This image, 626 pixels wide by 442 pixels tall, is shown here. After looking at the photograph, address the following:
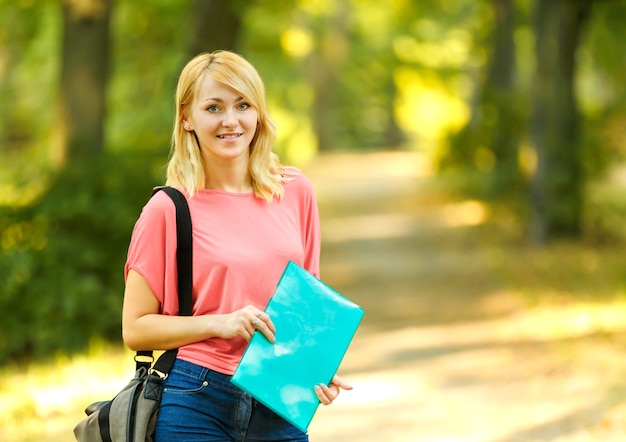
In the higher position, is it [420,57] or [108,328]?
[420,57]

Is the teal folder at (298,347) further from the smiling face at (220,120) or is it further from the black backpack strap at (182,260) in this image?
the smiling face at (220,120)

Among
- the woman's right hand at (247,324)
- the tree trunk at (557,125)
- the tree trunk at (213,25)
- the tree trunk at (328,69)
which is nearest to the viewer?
the woman's right hand at (247,324)

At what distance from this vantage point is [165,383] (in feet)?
9.92

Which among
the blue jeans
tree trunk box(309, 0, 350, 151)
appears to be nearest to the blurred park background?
the blue jeans

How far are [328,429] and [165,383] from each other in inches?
186

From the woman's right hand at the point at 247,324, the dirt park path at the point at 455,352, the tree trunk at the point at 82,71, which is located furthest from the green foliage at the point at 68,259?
the woman's right hand at the point at 247,324

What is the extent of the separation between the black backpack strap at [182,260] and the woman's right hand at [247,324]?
16cm

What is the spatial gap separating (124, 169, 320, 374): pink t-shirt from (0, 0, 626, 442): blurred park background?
4.51 m

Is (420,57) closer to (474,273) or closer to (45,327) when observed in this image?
(474,273)

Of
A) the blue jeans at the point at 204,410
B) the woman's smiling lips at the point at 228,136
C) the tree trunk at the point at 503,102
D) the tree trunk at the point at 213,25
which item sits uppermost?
the tree trunk at the point at 503,102

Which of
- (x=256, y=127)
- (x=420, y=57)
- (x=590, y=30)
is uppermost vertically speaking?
(x=420, y=57)

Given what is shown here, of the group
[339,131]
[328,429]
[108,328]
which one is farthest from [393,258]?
[339,131]

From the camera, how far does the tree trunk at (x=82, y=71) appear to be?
1200 centimetres

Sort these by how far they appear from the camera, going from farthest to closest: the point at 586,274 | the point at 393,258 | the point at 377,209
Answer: the point at 377,209, the point at 393,258, the point at 586,274
